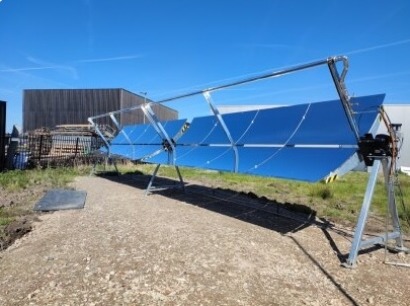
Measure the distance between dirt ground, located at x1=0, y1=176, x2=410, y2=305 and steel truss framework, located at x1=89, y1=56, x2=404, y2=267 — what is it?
2.52 feet

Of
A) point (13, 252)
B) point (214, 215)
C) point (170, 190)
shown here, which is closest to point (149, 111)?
point (170, 190)

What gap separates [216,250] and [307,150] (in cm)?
276

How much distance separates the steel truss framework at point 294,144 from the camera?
6164mm

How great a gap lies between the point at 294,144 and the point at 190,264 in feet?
12.1

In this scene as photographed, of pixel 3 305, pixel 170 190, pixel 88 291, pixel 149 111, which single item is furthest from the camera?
pixel 170 190

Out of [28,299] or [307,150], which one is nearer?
[28,299]

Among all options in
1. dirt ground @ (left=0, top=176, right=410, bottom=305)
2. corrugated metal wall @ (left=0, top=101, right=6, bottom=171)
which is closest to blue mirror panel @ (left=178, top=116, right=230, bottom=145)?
dirt ground @ (left=0, top=176, right=410, bottom=305)

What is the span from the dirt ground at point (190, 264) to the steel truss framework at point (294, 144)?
768 millimetres

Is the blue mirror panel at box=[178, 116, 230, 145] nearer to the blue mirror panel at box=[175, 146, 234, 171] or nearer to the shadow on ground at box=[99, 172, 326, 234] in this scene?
the blue mirror panel at box=[175, 146, 234, 171]

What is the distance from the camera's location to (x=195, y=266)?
5676 mm

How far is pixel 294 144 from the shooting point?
8.21 m

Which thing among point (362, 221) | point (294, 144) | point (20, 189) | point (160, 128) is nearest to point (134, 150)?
point (160, 128)

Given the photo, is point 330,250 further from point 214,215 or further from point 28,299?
point 28,299

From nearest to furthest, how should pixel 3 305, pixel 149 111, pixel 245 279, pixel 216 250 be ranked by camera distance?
pixel 3 305 < pixel 245 279 < pixel 216 250 < pixel 149 111
